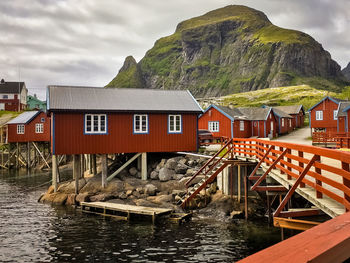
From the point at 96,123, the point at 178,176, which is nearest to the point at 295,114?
the point at 178,176

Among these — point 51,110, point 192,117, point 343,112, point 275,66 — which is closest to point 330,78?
point 275,66

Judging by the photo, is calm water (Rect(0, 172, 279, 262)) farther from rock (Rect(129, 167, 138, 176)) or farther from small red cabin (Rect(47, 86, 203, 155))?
rock (Rect(129, 167, 138, 176))

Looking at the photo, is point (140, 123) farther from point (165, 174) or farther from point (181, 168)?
point (181, 168)

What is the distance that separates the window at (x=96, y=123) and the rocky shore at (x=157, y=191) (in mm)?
4218

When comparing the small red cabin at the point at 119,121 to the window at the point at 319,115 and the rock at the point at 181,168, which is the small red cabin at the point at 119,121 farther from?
the window at the point at 319,115

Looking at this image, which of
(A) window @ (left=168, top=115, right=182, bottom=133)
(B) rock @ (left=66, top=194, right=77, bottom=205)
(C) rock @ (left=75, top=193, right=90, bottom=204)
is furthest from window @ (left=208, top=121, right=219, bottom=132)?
(B) rock @ (left=66, top=194, right=77, bottom=205)

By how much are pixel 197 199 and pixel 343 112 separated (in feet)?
84.2

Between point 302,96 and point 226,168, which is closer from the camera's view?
point 226,168

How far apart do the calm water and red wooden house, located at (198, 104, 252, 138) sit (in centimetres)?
2396

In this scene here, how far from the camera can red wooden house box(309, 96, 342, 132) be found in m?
45.1

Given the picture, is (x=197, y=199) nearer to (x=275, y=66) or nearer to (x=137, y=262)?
(x=137, y=262)

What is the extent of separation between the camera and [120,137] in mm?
25344

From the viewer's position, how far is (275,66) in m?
160

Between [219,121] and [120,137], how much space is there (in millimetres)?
19583
